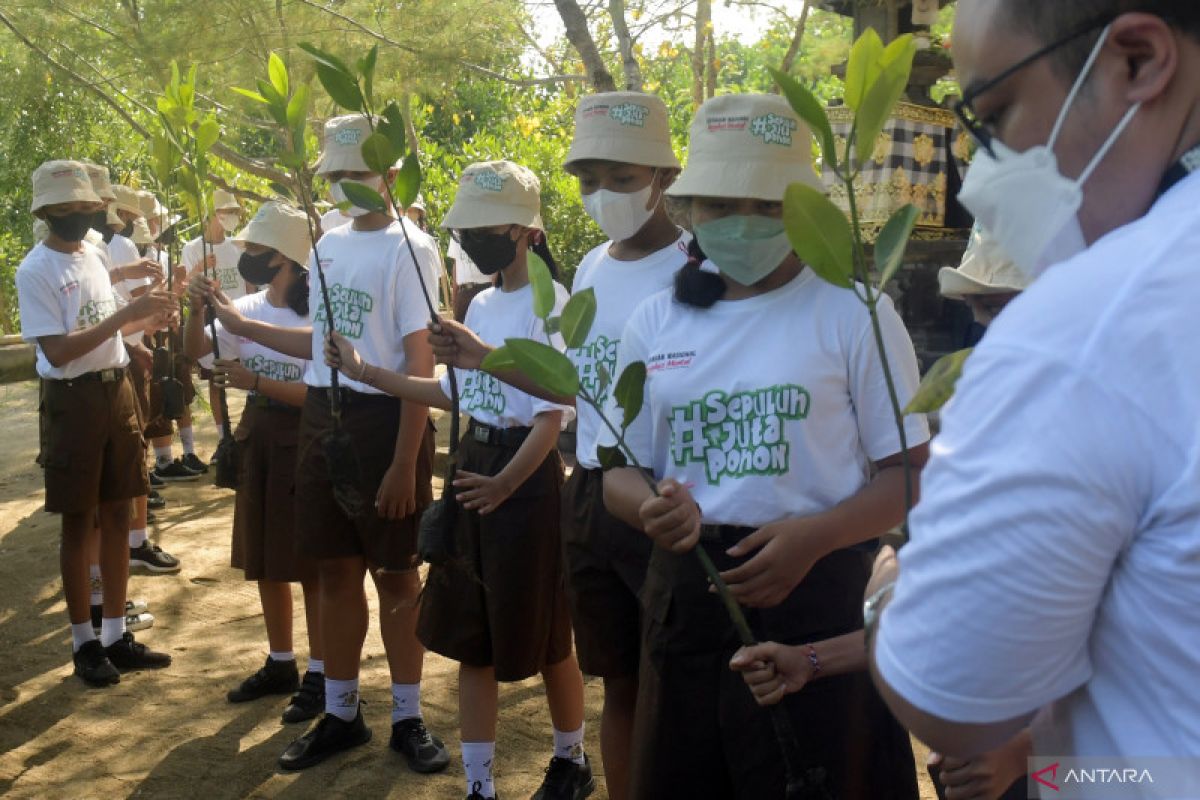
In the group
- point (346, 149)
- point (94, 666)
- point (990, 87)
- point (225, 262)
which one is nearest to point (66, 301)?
point (94, 666)

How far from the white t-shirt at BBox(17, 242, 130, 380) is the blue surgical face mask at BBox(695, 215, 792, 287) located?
3939 mm

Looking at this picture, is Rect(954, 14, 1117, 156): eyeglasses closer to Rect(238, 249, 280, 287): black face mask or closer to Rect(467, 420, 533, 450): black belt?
Rect(467, 420, 533, 450): black belt

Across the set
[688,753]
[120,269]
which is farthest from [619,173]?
[120,269]

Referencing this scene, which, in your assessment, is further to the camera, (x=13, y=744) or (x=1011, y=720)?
(x=13, y=744)

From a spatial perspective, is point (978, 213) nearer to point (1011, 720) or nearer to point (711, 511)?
point (1011, 720)

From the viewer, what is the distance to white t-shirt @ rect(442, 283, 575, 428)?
381 cm

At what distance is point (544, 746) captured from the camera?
4609mm

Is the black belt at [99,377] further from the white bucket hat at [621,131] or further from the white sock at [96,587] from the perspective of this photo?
the white bucket hat at [621,131]

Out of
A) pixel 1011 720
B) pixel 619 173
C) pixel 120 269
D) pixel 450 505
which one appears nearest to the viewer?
pixel 1011 720

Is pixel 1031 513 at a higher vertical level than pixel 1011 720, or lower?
higher

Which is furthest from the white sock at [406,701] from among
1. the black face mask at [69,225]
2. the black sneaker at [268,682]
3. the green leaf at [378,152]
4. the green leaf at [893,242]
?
the green leaf at [893,242]

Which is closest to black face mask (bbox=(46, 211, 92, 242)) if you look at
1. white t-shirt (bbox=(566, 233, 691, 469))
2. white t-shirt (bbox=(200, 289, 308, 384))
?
white t-shirt (bbox=(200, 289, 308, 384))

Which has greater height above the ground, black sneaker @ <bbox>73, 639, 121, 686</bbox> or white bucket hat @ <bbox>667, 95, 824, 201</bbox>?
white bucket hat @ <bbox>667, 95, 824, 201</bbox>

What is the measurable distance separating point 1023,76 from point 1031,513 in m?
0.44
